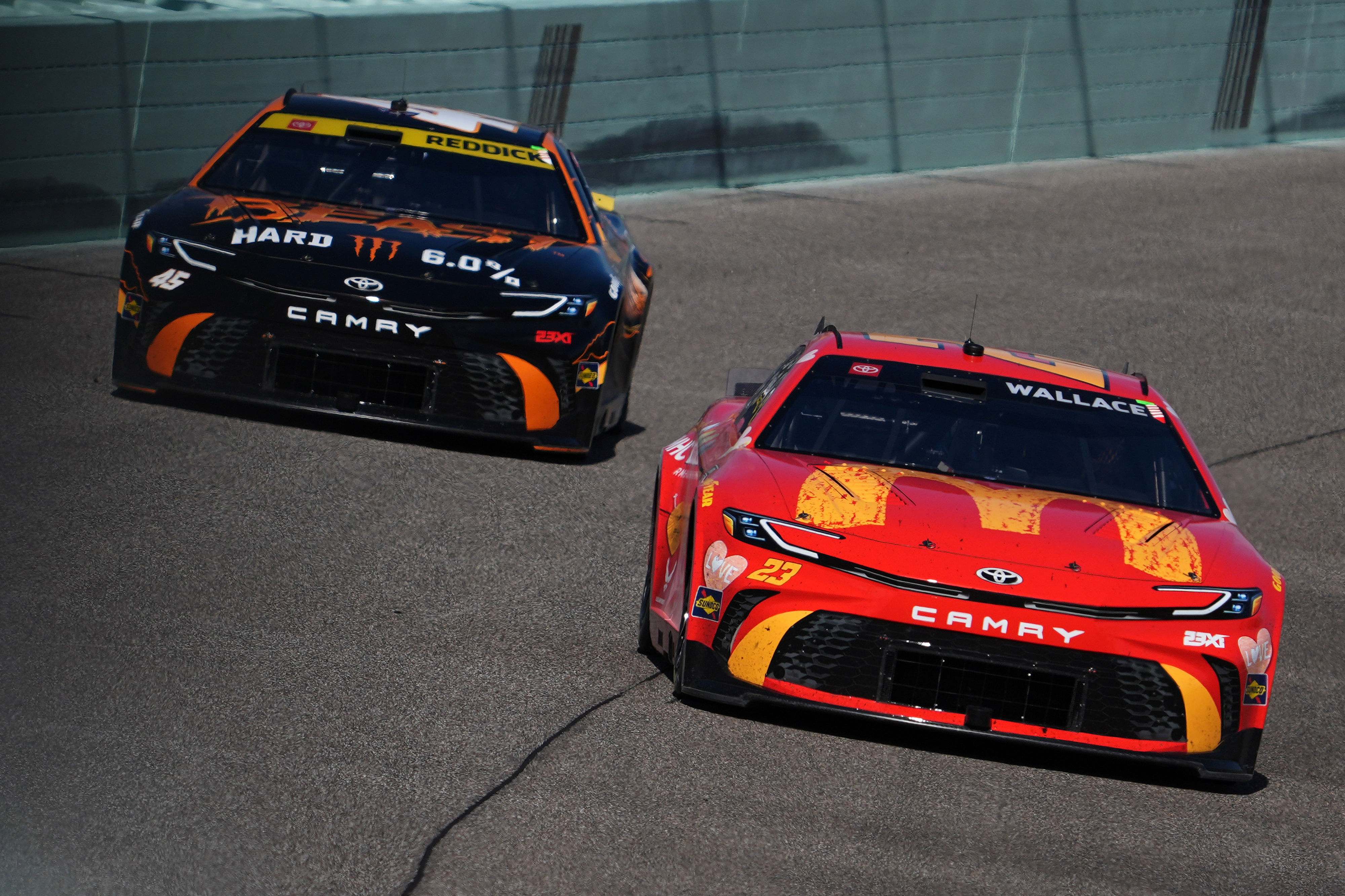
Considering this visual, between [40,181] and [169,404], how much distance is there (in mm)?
5131

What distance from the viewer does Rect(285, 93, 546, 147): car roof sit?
9.64 m

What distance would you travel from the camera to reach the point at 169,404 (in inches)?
351

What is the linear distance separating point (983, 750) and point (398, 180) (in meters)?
5.04

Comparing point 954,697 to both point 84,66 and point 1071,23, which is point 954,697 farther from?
point 1071,23

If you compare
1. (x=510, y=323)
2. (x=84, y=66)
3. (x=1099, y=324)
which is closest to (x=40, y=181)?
(x=84, y=66)

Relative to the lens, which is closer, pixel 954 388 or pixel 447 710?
pixel 447 710

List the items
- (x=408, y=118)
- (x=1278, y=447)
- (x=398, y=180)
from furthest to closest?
(x=1278, y=447)
(x=408, y=118)
(x=398, y=180)

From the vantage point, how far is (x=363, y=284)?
8.17 meters

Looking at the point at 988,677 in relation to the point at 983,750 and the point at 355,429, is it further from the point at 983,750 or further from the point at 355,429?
the point at 355,429

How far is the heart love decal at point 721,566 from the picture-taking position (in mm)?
5324

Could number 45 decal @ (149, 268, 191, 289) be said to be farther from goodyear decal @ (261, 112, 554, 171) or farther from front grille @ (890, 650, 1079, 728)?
front grille @ (890, 650, 1079, 728)

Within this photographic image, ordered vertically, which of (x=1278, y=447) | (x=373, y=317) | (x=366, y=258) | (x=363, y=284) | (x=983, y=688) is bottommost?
(x=1278, y=447)

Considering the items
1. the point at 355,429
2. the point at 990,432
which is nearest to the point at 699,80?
the point at 355,429

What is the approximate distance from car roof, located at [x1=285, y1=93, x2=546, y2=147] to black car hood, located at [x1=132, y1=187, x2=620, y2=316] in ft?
3.51
